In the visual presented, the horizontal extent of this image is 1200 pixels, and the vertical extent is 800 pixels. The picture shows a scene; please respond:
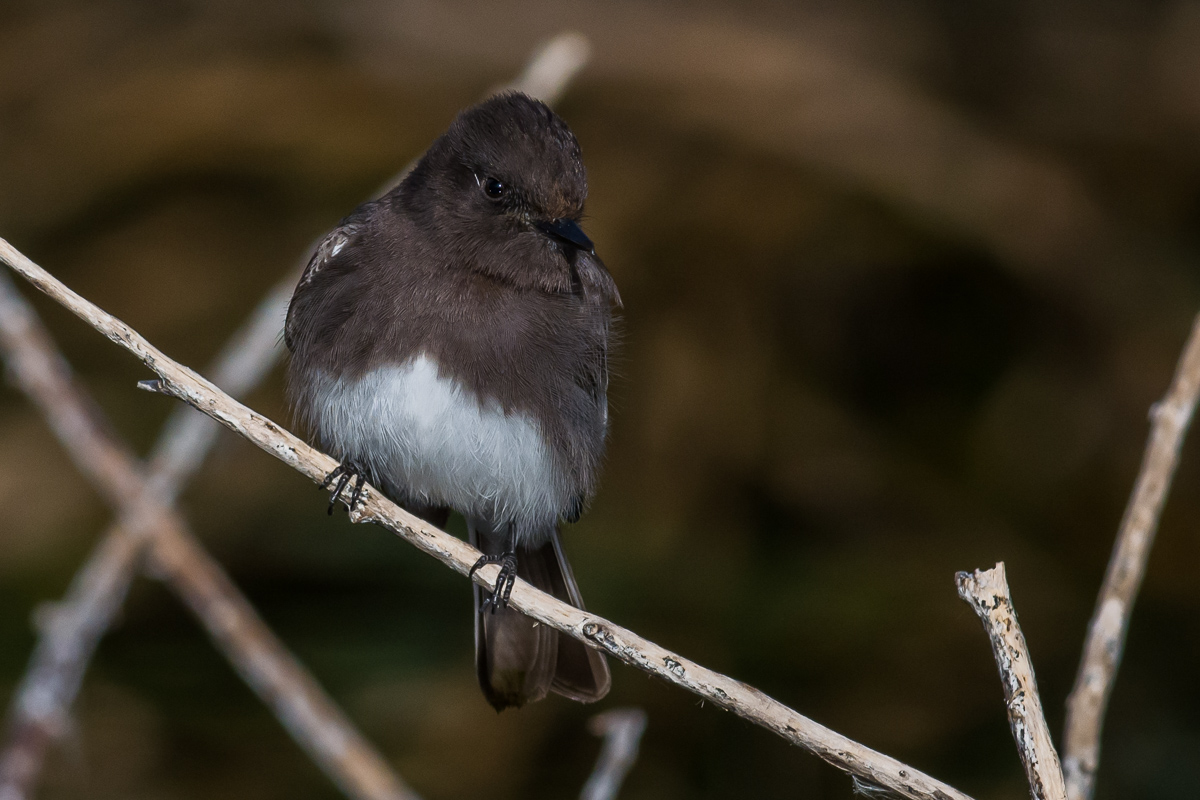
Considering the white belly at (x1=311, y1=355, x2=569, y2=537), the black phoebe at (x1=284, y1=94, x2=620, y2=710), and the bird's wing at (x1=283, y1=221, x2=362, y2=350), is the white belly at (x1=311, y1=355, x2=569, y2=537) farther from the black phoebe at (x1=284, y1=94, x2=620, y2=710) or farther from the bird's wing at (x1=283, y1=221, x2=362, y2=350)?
the bird's wing at (x1=283, y1=221, x2=362, y2=350)

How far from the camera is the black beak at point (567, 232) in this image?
322 cm

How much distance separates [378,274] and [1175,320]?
12.4 feet

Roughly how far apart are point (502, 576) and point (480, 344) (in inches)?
25.0

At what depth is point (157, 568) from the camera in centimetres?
356

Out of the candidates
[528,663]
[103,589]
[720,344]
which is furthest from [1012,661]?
[720,344]

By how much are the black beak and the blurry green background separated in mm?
1983

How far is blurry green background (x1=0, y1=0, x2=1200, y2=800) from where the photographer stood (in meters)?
5.07

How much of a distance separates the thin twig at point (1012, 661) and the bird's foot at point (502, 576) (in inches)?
39.4

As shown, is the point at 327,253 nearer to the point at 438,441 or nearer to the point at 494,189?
the point at 494,189

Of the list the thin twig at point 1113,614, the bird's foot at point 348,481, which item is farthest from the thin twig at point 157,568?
the thin twig at point 1113,614

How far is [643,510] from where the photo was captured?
213 inches

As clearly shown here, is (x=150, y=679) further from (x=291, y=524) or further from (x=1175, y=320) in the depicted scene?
(x=1175, y=320)

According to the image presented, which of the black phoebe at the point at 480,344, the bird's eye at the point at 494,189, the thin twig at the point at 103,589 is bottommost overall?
the thin twig at the point at 103,589

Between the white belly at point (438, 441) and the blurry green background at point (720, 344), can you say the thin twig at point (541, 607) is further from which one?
the blurry green background at point (720, 344)
